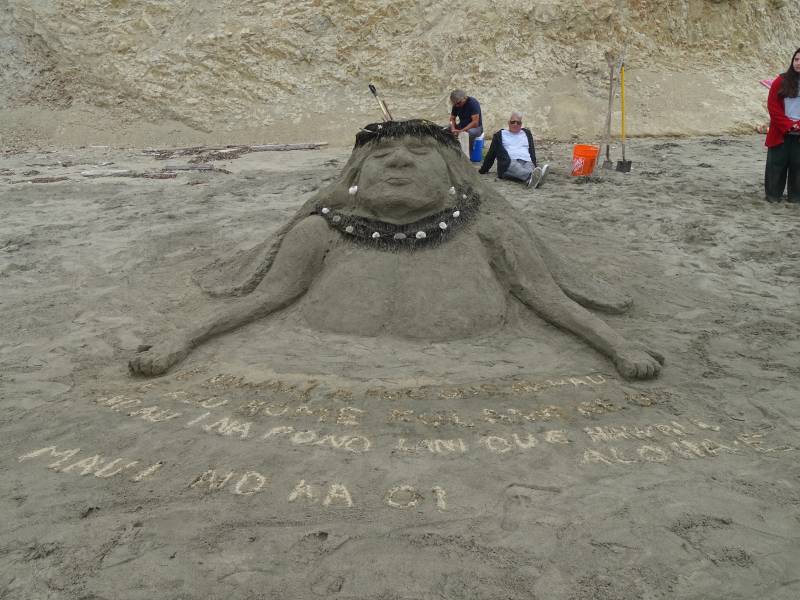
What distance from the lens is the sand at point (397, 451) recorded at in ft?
5.37

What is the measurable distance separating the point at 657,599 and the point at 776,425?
49.6 inches

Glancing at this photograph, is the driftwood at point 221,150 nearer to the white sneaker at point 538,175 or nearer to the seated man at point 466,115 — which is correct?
the seated man at point 466,115

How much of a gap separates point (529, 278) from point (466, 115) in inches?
205

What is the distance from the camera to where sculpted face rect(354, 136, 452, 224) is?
3.28 m

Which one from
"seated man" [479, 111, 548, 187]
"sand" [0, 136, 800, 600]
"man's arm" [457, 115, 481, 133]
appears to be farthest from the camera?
"man's arm" [457, 115, 481, 133]

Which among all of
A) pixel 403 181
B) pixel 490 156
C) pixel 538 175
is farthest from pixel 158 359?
pixel 490 156

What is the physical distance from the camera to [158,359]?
9.50ft

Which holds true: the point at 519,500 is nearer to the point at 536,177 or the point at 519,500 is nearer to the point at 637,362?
the point at 637,362

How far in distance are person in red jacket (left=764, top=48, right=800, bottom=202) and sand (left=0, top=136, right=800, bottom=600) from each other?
1.95 m

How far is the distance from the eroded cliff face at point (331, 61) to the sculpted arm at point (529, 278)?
28.1 ft

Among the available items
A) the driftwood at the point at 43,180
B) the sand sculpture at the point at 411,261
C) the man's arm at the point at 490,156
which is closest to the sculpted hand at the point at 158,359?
the sand sculpture at the point at 411,261

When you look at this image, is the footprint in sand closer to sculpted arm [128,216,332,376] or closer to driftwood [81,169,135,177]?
sculpted arm [128,216,332,376]

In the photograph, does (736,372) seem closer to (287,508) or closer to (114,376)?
(287,508)

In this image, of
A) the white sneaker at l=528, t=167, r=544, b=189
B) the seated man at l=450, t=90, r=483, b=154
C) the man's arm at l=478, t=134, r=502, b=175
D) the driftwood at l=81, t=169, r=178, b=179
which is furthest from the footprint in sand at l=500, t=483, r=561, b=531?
the driftwood at l=81, t=169, r=178, b=179
